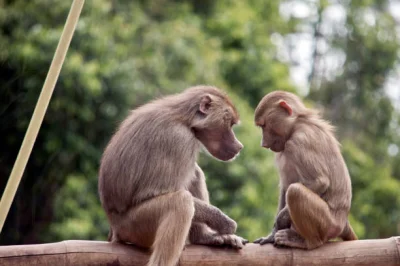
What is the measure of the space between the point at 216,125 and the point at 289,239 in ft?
3.39

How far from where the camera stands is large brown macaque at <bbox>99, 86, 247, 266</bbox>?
18.0 ft

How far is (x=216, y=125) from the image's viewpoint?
612 centimetres

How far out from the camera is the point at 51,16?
11.7 metres

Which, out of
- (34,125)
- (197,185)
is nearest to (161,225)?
(197,185)

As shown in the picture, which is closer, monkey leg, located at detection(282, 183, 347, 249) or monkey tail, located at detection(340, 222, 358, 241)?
monkey leg, located at detection(282, 183, 347, 249)

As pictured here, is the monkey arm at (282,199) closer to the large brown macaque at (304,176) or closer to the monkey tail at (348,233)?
the large brown macaque at (304,176)

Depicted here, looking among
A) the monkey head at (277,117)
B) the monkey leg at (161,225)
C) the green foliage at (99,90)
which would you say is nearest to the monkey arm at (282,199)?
the monkey head at (277,117)

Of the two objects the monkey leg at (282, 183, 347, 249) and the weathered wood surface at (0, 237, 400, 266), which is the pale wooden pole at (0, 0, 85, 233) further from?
the monkey leg at (282, 183, 347, 249)

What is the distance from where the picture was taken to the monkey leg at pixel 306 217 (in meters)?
5.79

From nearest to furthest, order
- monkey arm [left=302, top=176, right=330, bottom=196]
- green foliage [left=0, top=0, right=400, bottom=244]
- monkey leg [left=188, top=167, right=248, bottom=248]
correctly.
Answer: monkey leg [left=188, top=167, right=248, bottom=248], monkey arm [left=302, top=176, right=330, bottom=196], green foliage [left=0, top=0, right=400, bottom=244]

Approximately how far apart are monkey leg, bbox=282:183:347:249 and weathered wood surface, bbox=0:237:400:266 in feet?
0.21

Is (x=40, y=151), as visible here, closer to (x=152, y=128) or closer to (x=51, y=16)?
(x=51, y=16)

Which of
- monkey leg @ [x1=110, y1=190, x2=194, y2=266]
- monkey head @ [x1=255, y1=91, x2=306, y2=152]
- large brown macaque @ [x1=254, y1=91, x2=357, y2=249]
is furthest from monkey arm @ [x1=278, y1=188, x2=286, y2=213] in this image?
monkey leg @ [x1=110, y1=190, x2=194, y2=266]

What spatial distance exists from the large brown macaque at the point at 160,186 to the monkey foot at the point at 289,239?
270mm
